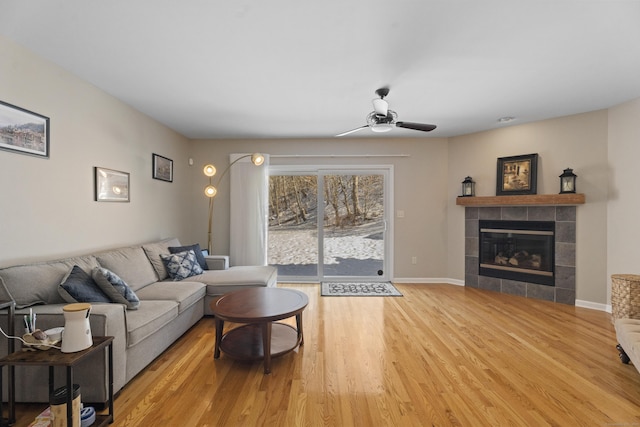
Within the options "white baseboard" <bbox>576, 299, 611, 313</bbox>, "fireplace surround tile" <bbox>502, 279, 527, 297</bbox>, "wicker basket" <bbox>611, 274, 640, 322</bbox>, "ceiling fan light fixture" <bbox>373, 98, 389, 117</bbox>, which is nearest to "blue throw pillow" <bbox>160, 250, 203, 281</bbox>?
"ceiling fan light fixture" <bbox>373, 98, 389, 117</bbox>

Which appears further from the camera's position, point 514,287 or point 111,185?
point 514,287

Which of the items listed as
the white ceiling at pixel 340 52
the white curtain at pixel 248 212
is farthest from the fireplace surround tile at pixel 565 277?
the white curtain at pixel 248 212

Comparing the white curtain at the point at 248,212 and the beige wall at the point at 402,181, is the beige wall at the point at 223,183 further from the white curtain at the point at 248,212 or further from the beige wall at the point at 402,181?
the white curtain at the point at 248,212

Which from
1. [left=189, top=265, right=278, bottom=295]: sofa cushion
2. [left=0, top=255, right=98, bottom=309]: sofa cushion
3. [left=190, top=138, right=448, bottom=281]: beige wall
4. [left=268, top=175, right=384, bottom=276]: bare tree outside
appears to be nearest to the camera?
[left=0, top=255, right=98, bottom=309]: sofa cushion

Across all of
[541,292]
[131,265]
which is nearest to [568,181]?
[541,292]

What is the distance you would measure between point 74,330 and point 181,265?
188 centimetres

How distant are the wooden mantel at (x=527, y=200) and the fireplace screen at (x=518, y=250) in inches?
13.9

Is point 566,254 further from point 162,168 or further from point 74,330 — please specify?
point 162,168

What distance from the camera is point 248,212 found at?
483 cm

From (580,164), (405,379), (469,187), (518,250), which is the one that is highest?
(580,164)

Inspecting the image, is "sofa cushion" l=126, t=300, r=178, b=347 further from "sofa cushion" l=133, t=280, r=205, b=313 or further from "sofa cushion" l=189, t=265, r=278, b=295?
"sofa cushion" l=189, t=265, r=278, b=295

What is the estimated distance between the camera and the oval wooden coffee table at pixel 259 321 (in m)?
2.24

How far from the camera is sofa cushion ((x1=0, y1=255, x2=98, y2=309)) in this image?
192 cm

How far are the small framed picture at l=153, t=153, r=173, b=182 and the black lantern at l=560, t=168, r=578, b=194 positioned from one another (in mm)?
5364
